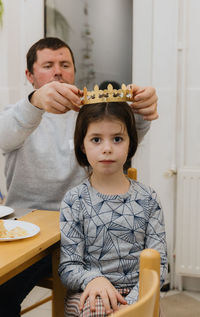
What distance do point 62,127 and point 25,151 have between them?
19 cm

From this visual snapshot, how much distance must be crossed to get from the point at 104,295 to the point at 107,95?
1.78 ft

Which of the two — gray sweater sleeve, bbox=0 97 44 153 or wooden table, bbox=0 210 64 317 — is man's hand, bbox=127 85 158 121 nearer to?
gray sweater sleeve, bbox=0 97 44 153

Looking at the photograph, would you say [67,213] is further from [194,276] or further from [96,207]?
[194,276]

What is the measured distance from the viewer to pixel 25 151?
59.1 inches

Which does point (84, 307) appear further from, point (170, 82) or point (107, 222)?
point (170, 82)

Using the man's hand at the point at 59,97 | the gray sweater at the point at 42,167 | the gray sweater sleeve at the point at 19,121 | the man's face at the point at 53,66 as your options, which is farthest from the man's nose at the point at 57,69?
the man's hand at the point at 59,97

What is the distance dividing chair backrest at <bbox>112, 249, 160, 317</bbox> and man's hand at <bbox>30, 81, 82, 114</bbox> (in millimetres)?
540

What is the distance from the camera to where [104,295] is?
879mm

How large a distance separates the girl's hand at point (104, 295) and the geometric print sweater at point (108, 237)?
55 mm

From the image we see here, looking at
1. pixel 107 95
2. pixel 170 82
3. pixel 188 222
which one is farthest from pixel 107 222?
pixel 170 82

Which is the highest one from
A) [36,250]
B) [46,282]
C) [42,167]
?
[42,167]

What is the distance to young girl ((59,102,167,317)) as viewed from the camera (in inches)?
38.8

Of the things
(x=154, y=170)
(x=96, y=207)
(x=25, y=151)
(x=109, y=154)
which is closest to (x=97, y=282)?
(x=96, y=207)

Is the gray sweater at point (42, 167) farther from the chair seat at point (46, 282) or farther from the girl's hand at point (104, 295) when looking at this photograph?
the girl's hand at point (104, 295)
